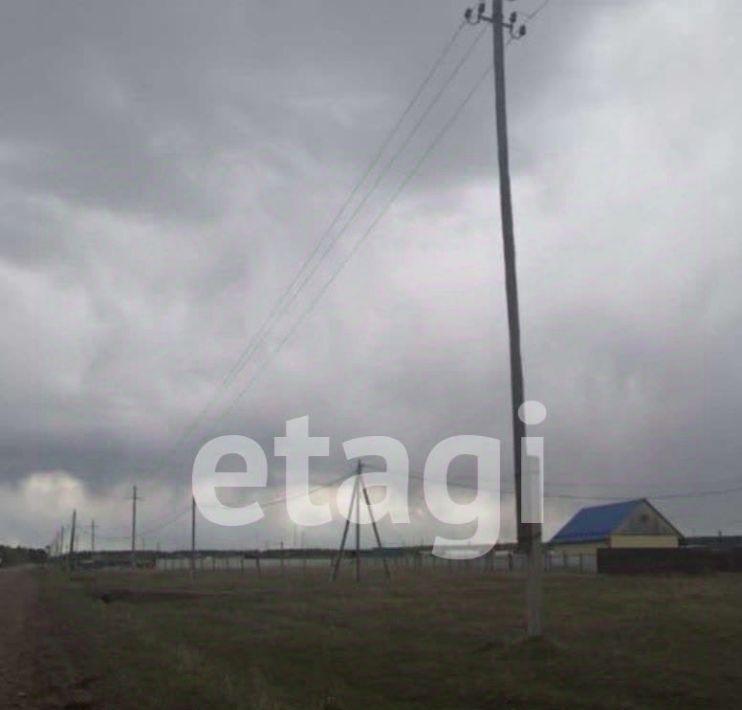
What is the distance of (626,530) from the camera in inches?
3196

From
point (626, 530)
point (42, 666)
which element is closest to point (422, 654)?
point (42, 666)

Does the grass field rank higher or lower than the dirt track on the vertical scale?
higher

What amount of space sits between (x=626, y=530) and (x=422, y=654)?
217 feet

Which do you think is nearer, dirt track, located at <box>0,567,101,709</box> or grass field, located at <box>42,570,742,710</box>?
grass field, located at <box>42,570,742,710</box>

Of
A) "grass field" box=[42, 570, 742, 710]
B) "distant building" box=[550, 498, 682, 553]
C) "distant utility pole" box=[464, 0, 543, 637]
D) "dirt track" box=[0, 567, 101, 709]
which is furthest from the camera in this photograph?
"distant building" box=[550, 498, 682, 553]

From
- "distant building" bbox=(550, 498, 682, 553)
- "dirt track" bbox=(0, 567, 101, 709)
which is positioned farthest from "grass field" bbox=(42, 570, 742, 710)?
"distant building" bbox=(550, 498, 682, 553)

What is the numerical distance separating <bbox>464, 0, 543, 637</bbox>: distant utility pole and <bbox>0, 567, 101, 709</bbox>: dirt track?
Answer: 835cm

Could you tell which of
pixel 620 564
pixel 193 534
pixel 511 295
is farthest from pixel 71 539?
pixel 511 295

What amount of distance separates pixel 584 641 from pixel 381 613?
10207 mm

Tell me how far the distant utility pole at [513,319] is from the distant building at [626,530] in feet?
204

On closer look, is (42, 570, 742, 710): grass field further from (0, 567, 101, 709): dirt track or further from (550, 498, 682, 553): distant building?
(550, 498, 682, 553): distant building

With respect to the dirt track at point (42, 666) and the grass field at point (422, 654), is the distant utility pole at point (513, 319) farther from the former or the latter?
the dirt track at point (42, 666)

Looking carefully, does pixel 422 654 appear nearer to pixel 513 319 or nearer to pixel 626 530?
pixel 513 319

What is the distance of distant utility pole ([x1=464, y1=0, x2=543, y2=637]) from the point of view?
767 inches
